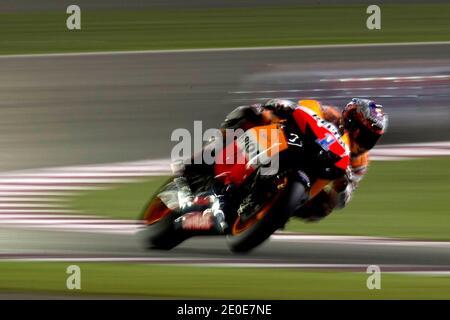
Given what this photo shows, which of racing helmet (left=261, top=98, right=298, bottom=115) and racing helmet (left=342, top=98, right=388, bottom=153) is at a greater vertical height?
racing helmet (left=261, top=98, right=298, bottom=115)

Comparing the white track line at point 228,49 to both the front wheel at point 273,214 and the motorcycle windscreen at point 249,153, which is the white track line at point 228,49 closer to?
the motorcycle windscreen at point 249,153

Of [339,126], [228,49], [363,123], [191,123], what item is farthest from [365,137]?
[228,49]

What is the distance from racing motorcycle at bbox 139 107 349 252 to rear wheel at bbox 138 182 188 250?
1 centimetres

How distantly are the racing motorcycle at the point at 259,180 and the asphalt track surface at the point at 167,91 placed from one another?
432 centimetres

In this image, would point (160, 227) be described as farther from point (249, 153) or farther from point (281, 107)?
point (281, 107)

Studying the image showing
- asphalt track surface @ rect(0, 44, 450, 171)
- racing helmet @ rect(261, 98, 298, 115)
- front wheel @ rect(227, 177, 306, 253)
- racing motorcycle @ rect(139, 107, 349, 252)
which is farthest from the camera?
asphalt track surface @ rect(0, 44, 450, 171)

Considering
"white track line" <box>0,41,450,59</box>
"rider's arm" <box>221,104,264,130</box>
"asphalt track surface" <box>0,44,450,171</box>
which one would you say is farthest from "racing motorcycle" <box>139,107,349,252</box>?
"white track line" <box>0,41,450,59</box>

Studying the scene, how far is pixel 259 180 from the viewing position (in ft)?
22.6

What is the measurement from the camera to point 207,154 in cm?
723

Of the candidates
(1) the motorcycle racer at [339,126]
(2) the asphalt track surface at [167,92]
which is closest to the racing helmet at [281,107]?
(1) the motorcycle racer at [339,126]

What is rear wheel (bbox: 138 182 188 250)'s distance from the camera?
24.0ft

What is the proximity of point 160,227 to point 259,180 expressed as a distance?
0.91 meters

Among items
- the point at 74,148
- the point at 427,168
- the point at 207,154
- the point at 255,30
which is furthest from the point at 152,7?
the point at 207,154

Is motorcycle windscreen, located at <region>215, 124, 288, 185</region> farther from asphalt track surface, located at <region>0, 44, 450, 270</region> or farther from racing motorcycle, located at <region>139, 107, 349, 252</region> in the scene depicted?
asphalt track surface, located at <region>0, 44, 450, 270</region>
